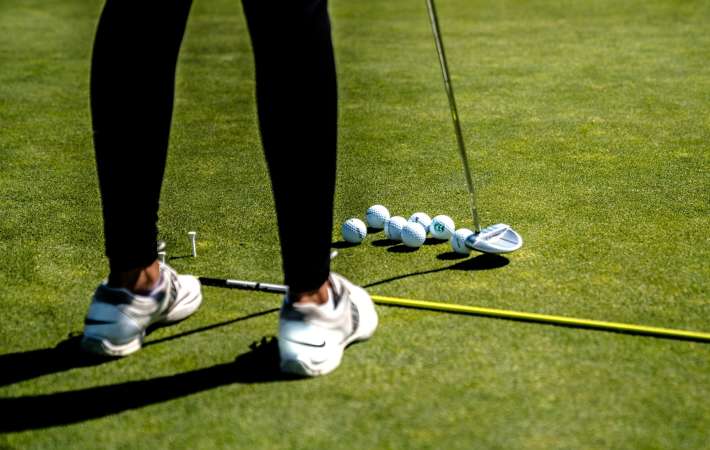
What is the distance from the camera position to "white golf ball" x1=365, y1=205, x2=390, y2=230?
3.63m

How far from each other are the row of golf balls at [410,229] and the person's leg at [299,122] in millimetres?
893

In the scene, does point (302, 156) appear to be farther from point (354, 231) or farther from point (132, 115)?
point (354, 231)

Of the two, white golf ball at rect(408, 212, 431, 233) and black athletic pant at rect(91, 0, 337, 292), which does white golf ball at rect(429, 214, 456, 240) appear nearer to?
white golf ball at rect(408, 212, 431, 233)

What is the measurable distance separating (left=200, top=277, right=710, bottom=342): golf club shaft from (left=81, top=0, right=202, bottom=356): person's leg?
39 centimetres

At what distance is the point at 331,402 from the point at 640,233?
5.39 ft

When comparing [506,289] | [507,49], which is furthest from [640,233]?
[507,49]

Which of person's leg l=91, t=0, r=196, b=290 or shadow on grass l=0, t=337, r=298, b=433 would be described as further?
person's leg l=91, t=0, r=196, b=290

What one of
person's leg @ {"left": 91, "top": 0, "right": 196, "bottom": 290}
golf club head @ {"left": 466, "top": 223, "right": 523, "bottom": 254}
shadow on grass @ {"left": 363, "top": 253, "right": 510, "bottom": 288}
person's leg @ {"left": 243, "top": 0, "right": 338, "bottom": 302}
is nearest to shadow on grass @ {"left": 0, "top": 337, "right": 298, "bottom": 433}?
person's leg @ {"left": 243, "top": 0, "right": 338, "bottom": 302}

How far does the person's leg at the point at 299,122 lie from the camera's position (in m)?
2.37

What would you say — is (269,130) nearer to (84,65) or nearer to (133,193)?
(133,193)

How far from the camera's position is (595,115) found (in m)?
5.35

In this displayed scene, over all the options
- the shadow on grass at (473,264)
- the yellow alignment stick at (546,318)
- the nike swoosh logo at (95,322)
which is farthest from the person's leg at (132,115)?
the shadow on grass at (473,264)

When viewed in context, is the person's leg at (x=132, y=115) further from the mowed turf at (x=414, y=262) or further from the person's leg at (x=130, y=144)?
the mowed turf at (x=414, y=262)

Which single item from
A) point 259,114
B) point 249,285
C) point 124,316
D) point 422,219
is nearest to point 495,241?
point 422,219
